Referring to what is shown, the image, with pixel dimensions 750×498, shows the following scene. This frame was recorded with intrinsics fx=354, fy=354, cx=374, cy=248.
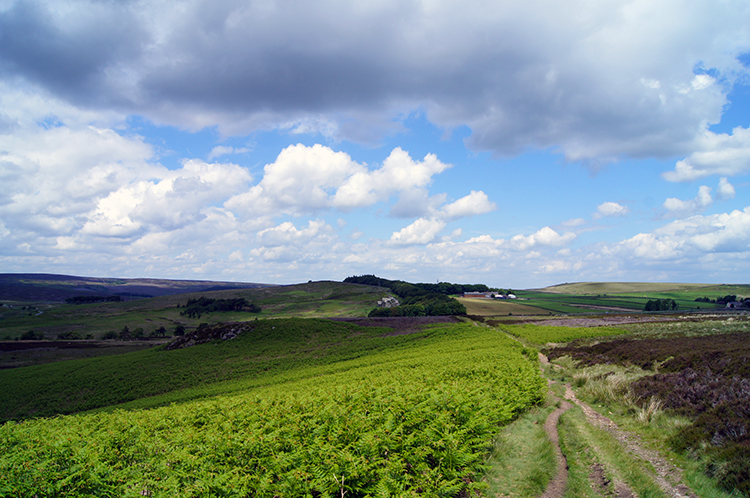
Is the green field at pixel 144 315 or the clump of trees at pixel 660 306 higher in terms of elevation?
the clump of trees at pixel 660 306

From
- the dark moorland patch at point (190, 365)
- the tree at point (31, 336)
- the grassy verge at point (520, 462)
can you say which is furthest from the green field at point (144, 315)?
the grassy verge at point (520, 462)

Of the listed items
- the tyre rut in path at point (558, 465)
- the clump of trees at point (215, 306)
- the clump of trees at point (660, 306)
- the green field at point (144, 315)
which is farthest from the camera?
the clump of trees at point (215, 306)

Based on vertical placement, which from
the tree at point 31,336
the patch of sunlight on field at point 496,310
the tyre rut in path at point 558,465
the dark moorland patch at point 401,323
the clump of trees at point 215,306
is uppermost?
the tyre rut in path at point 558,465

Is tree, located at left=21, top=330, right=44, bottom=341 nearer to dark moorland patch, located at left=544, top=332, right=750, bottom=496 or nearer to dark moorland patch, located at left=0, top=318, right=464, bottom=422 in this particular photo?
dark moorland patch, located at left=0, top=318, right=464, bottom=422

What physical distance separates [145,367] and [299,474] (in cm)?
5292

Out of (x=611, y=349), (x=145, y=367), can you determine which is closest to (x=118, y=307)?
(x=145, y=367)

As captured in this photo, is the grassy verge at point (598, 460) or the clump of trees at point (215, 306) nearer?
the grassy verge at point (598, 460)

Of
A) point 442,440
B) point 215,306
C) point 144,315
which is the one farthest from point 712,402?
point 215,306

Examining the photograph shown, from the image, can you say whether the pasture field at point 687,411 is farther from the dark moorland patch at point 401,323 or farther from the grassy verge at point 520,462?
the dark moorland patch at point 401,323

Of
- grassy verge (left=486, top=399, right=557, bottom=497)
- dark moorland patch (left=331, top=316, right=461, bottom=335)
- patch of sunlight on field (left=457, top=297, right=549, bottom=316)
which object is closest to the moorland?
grassy verge (left=486, top=399, right=557, bottom=497)

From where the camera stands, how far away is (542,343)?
40656 millimetres

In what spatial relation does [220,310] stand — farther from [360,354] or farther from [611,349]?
[611,349]

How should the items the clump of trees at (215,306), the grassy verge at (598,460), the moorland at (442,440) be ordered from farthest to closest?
the clump of trees at (215,306) < the grassy verge at (598,460) < the moorland at (442,440)

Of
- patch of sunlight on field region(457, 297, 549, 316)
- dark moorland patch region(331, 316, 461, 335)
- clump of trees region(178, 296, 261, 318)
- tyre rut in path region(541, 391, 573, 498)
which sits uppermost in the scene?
tyre rut in path region(541, 391, 573, 498)
